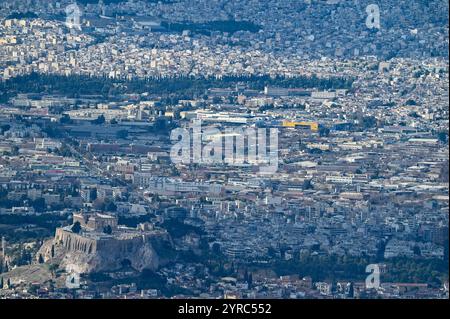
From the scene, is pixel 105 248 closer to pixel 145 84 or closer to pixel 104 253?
pixel 104 253

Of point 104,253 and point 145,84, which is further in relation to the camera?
point 145,84

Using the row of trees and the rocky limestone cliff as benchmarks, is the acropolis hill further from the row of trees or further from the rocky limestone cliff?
the row of trees

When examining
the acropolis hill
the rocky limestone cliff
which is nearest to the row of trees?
the acropolis hill

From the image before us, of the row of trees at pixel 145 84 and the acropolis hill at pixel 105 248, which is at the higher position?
the row of trees at pixel 145 84

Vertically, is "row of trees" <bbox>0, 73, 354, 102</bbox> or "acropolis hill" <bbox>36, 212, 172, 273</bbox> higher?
"row of trees" <bbox>0, 73, 354, 102</bbox>

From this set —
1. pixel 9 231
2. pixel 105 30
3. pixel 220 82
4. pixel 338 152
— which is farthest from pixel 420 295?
pixel 105 30

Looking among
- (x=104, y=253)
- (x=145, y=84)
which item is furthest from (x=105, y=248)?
(x=145, y=84)

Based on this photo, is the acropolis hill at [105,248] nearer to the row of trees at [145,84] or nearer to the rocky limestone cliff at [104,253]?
the rocky limestone cliff at [104,253]

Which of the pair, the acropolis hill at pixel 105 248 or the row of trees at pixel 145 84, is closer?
the acropolis hill at pixel 105 248

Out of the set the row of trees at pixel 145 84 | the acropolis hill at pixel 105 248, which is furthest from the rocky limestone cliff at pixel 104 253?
the row of trees at pixel 145 84
